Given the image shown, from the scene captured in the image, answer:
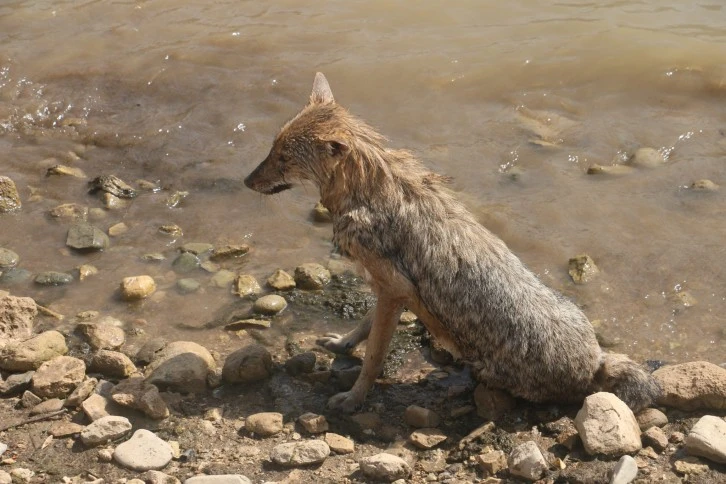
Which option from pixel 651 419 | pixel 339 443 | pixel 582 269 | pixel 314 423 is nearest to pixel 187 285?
pixel 314 423

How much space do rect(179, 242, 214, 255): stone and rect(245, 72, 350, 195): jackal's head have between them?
176cm

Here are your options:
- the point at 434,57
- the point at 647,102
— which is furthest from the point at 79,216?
the point at 647,102

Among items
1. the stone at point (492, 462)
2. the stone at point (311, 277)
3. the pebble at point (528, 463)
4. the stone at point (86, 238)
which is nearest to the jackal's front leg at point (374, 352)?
the stone at point (492, 462)

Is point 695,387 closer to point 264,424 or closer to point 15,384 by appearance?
point 264,424

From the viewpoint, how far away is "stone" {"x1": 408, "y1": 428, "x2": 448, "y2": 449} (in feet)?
21.3

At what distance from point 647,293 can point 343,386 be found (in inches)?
130

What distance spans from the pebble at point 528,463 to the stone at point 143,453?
2.49 meters

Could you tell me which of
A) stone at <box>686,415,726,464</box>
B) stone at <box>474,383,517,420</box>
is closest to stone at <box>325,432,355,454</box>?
stone at <box>474,383,517,420</box>

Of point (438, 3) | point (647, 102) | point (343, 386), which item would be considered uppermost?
point (438, 3)

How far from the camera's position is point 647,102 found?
39.3 feet

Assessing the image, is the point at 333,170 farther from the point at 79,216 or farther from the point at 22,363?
the point at 79,216

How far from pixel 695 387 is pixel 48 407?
508 cm

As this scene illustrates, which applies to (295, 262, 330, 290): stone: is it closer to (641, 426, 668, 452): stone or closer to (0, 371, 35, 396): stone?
(0, 371, 35, 396): stone

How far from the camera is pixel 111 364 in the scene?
7160 millimetres
